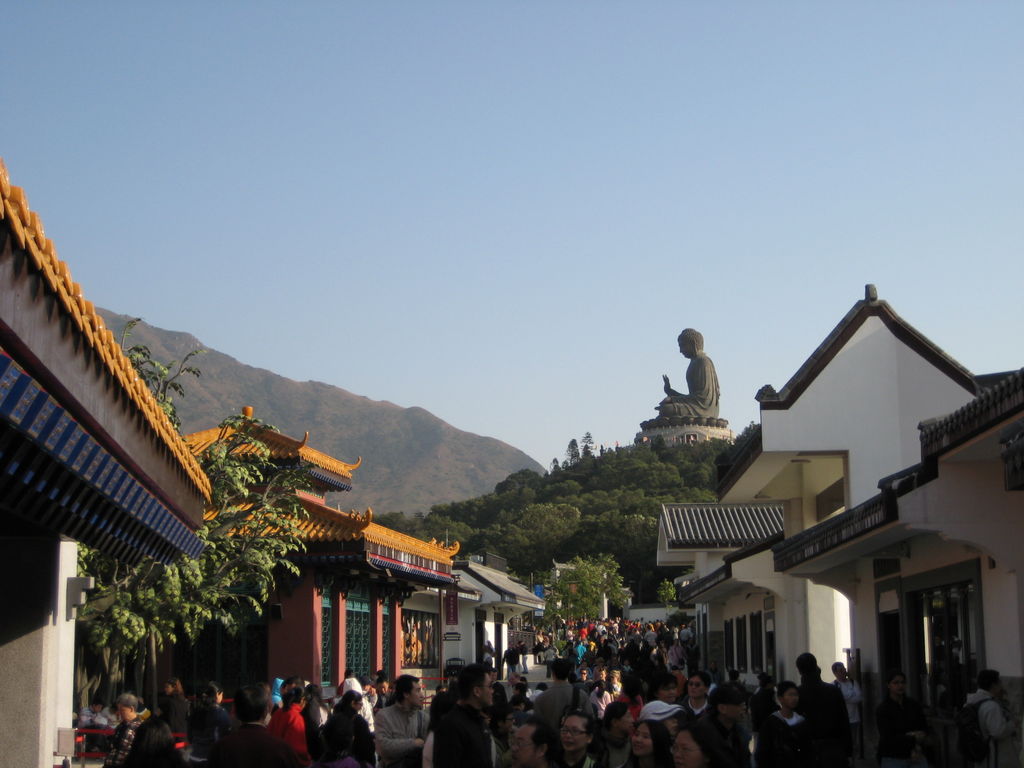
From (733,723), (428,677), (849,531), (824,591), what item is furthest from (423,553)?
(733,723)

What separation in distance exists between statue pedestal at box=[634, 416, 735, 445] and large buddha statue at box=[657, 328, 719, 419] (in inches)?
25.8

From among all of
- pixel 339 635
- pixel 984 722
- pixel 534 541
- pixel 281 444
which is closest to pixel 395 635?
pixel 339 635

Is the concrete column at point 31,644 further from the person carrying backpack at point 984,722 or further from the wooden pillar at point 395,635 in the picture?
the wooden pillar at point 395,635

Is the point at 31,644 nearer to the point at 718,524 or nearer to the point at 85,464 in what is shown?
the point at 85,464

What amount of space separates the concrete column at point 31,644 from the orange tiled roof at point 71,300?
175 cm

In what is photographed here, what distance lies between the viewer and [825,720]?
10797mm

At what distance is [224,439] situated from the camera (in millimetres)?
21359

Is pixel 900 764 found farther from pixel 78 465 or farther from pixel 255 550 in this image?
pixel 255 550

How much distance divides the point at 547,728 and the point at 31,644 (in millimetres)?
5658

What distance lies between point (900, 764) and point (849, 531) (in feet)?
14.2

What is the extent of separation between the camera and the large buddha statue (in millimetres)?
138375

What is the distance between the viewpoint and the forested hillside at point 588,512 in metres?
97.6

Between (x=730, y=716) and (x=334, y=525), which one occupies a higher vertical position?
(x=334, y=525)

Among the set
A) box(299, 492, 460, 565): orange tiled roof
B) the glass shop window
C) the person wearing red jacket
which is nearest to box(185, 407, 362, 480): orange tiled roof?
box(299, 492, 460, 565): orange tiled roof
